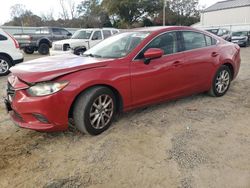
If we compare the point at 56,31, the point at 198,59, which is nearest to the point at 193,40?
the point at 198,59

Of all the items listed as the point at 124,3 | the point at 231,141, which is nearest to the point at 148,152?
the point at 231,141

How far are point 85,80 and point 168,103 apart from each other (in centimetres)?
219

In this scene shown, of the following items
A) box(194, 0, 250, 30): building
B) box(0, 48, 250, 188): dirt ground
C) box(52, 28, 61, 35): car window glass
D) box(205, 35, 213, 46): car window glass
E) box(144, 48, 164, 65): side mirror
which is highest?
box(194, 0, 250, 30): building

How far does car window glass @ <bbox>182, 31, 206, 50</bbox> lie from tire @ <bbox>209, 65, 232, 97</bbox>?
734 millimetres

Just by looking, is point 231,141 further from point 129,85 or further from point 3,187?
point 3,187

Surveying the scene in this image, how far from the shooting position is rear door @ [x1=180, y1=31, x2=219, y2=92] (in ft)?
15.4

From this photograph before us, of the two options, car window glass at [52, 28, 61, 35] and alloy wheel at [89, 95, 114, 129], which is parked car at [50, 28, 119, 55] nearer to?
car window glass at [52, 28, 61, 35]

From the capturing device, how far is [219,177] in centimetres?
276

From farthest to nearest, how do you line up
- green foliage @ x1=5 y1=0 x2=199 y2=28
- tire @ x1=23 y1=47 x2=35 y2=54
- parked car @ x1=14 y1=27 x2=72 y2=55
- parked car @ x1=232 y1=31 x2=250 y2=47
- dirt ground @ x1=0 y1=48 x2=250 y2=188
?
green foliage @ x1=5 y1=0 x2=199 y2=28, parked car @ x1=232 y1=31 x2=250 y2=47, tire @ x1=23 y1=47 x2=35 y2=54, parked car @ x1=14 y1=27 x2=72 y2=55, dirt ground @ x1=0 y1=48 x2=250 y2=188

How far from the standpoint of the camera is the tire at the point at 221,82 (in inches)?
211

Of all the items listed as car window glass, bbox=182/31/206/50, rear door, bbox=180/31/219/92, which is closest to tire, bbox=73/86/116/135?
rear door, bbox=180/31/219/92

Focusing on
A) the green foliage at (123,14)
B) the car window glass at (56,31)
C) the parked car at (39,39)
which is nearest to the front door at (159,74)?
the parked car at (39,39)

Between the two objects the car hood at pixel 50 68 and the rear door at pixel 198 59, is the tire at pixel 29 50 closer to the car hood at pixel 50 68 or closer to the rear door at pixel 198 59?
the car hood at pixel 50 68

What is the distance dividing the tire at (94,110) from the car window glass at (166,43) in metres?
1.11
